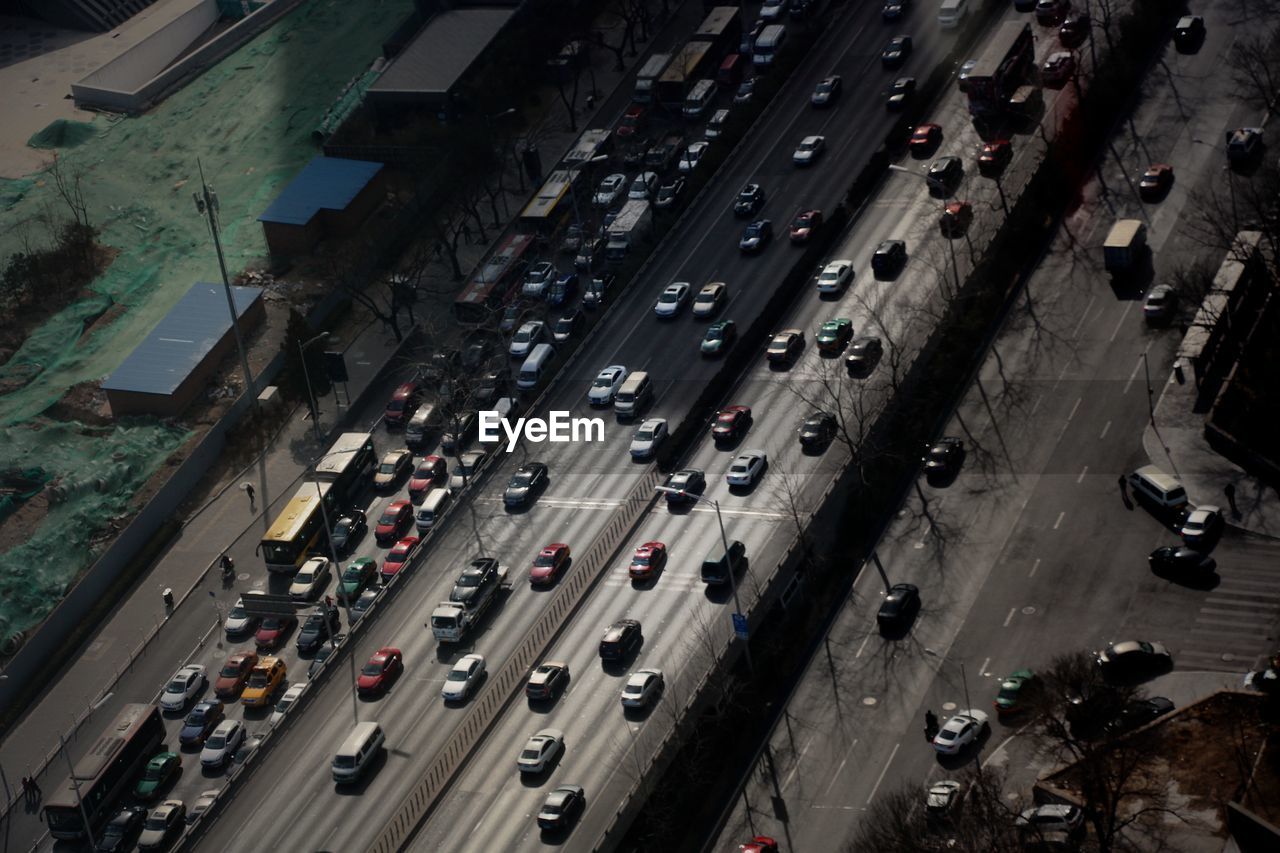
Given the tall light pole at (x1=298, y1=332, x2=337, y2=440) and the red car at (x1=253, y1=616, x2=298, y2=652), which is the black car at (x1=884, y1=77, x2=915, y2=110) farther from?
the red car at (x1=253, y1=616, x2=298, y2=652)

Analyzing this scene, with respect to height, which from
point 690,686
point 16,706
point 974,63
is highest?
point 974,63

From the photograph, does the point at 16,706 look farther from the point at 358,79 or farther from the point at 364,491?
the point at 358,79

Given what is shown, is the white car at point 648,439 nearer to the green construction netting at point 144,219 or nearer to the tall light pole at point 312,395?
the tall light pole at point 312,395

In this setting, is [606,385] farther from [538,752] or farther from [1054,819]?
[1054,819]

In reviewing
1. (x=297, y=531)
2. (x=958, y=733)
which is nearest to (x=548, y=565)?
(x=297, y=531)

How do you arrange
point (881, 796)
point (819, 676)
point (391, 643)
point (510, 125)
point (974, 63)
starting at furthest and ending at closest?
point (510, 125), point (974, 63), point (391, 643), point (819, 676), point (881, 796)

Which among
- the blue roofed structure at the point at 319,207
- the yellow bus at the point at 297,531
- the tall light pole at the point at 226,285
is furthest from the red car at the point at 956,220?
the tall light pole at the point at 226,285

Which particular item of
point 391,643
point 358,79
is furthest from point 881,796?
point 358,79

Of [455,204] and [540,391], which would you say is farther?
[455,204]
